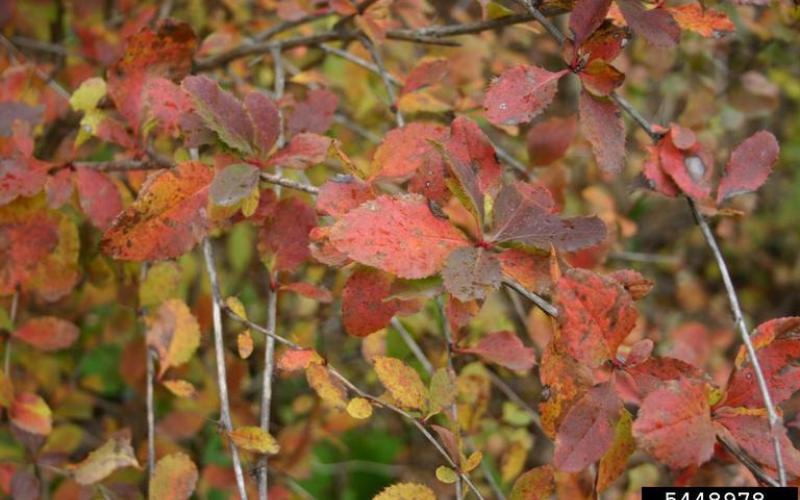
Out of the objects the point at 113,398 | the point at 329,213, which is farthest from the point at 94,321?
the point at 329,213

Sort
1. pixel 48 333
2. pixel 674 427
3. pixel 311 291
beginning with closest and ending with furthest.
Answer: pixel 674 427
pixel 311 291
pixel 48 333

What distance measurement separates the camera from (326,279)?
1.75 metres

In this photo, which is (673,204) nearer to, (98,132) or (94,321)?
(94,321)

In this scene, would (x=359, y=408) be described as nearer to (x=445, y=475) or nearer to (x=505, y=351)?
(x=445, y=475)

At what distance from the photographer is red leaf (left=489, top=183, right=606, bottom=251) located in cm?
67

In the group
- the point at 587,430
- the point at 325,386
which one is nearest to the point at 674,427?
the point at 587,430

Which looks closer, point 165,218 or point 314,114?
point 165,218

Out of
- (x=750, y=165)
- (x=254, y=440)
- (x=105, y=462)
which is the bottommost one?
(x=105, y=462)

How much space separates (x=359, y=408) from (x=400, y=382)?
4cm

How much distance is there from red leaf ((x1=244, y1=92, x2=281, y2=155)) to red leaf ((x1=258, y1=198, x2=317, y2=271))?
0.23ft

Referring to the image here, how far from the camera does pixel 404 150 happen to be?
2.63 ft

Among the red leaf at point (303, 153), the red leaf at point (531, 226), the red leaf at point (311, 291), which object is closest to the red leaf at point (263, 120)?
the red leaf at point (303, 153)

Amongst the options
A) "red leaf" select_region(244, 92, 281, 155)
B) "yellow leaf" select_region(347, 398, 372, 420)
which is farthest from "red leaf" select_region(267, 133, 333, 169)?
"yellow leaf" select_region(347, 398, 372, 420)

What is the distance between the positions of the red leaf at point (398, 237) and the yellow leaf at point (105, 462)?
1.33 feet
